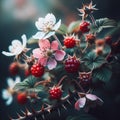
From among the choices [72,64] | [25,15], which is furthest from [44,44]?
[25,15]

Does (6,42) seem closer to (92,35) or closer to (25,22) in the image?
(25,22)

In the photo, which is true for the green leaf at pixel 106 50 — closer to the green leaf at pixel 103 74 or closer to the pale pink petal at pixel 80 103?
the green leaf at pixel 103 74

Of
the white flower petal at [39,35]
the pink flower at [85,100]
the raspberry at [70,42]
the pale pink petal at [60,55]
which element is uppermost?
the white flower petal at [39,35]

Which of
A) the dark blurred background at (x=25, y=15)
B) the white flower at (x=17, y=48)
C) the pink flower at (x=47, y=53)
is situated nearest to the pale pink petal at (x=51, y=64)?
the pink flower at (x=47, y=53)

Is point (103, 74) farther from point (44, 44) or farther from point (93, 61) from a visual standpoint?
point (44, 44)

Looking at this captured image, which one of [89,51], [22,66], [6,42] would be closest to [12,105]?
[6,42]

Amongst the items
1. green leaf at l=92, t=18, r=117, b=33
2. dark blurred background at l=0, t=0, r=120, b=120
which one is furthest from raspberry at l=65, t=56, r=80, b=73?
dark blurred background at l=0, t=0, r=120, b=120
